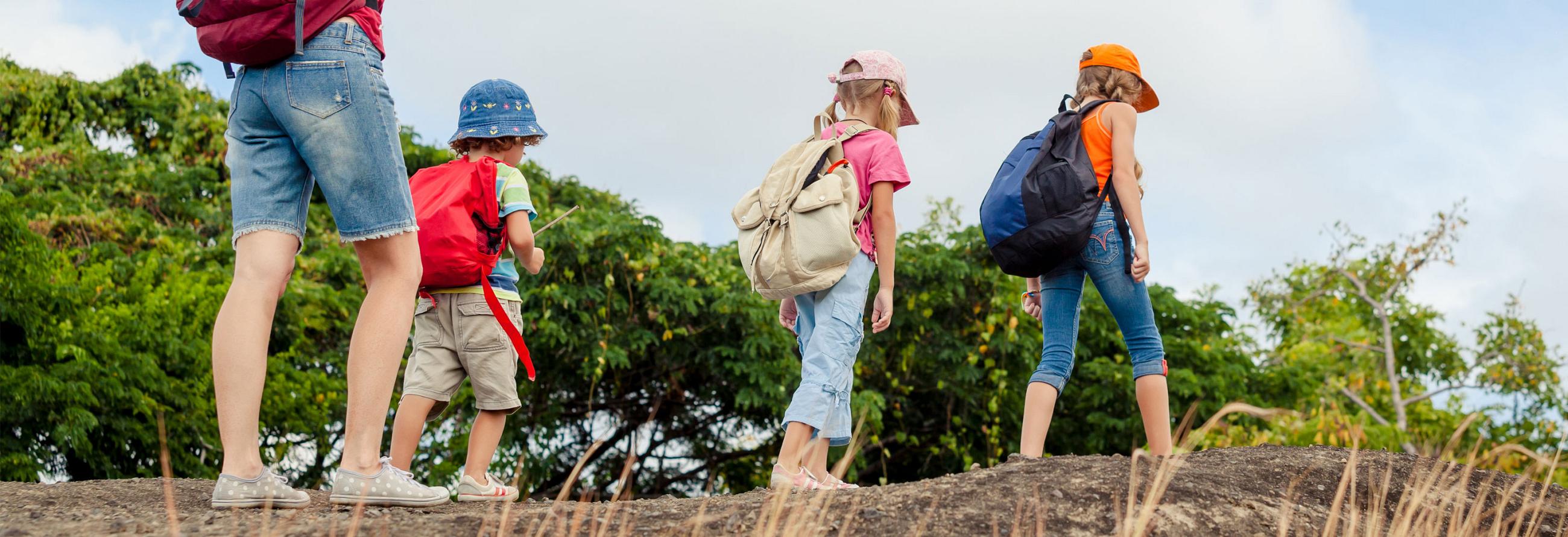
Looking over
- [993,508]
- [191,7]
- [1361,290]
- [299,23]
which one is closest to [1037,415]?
[993,508]

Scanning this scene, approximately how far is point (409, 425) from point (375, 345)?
96 centimetres

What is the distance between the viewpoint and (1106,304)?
4.15 m

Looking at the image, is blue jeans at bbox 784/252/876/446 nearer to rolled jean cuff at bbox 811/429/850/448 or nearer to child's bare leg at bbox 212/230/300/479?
rolled jean cuff at bbox 811/429/850/448

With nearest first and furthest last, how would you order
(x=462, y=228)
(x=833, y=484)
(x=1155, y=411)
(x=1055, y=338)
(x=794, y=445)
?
(x=462, y=228), (x=833, y=484), (x=794, y=445), (x=1155, y=411), (x=1055, y=338)

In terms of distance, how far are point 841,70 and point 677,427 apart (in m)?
7.26

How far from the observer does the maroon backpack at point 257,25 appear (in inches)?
120

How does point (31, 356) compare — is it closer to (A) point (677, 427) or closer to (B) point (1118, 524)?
(A) point (677, 427)

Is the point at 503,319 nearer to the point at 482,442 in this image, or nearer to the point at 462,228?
the point at 462,228

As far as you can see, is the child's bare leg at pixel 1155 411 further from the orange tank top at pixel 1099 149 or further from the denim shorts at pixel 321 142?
the denim shorts at pixel 321 142

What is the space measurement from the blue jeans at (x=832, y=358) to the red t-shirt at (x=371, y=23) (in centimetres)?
163

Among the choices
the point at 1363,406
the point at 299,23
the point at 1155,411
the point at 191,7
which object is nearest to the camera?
the point at 299,23

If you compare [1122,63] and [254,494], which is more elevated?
[1122,63]

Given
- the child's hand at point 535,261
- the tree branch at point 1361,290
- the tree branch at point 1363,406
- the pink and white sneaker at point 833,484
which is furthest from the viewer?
the tree branch at point 1361,290

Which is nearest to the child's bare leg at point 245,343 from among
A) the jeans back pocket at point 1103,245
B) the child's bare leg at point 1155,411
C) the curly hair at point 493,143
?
the curly hair at point 493,143
